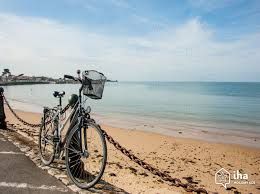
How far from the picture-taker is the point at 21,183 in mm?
4750

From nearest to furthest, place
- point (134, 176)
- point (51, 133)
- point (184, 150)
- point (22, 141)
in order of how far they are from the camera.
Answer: point (51, 133) < point (134, 176) < point (22, 141) < point (184, 150)

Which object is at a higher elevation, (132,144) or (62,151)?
(62,151)

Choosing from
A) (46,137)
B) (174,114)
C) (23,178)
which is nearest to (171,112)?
(174,114)

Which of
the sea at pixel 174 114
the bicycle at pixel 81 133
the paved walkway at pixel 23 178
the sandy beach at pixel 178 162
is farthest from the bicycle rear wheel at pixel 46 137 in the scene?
the sandy beach at pixel 178 162

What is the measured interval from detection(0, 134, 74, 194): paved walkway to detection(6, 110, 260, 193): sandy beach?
5.56 feet

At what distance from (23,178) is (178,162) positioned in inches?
246

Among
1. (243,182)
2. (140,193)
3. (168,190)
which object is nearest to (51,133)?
(140,193)

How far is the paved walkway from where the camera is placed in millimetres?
4465

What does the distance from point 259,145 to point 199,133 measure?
365 cm

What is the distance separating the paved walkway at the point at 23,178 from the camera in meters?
4.47

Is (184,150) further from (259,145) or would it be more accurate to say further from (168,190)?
(168,190)

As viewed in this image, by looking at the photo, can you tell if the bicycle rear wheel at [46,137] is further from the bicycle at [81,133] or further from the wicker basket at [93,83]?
the wicker basket at [93,83]

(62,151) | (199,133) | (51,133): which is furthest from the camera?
(199,133)

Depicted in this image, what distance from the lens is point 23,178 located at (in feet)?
16.4
